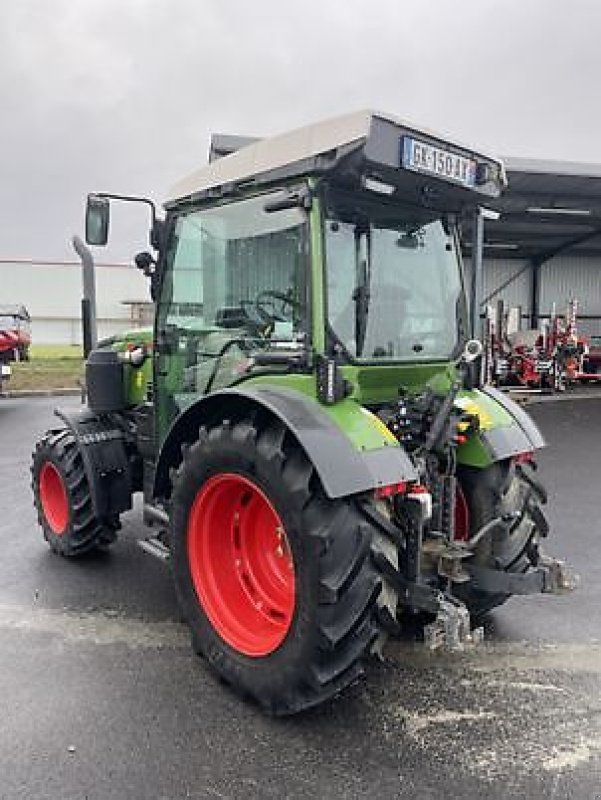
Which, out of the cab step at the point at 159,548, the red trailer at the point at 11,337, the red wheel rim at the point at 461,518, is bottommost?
the cab step at the point at 159,548

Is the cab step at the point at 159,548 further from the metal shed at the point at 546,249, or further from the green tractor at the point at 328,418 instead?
the metal shed at the point at 546,249

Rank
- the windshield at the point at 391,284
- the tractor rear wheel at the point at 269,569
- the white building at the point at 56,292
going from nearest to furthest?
1. the tractor rear wheel at the point at 269,569
2. the windshield at the point at 391,284
3. the white building at the point at 56,292

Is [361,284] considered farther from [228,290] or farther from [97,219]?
[97,219]

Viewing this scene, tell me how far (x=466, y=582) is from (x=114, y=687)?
1639 mm

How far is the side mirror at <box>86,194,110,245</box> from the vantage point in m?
3.82

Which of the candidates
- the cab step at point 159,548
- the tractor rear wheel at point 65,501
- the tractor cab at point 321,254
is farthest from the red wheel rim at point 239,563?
the tractor rear wheel at point 65,501

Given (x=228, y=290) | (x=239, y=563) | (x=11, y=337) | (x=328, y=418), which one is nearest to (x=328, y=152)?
(x=228, y=290)

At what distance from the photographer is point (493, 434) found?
3.38m

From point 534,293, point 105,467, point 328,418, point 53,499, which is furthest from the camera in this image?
point 534,293

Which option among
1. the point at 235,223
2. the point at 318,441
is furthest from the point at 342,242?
the point at 318,441

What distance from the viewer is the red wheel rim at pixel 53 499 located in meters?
4.62

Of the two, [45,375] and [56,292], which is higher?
[56,292]

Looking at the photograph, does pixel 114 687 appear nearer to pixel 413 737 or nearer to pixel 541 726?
pixel 413 737

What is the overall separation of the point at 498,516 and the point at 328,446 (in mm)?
1154
